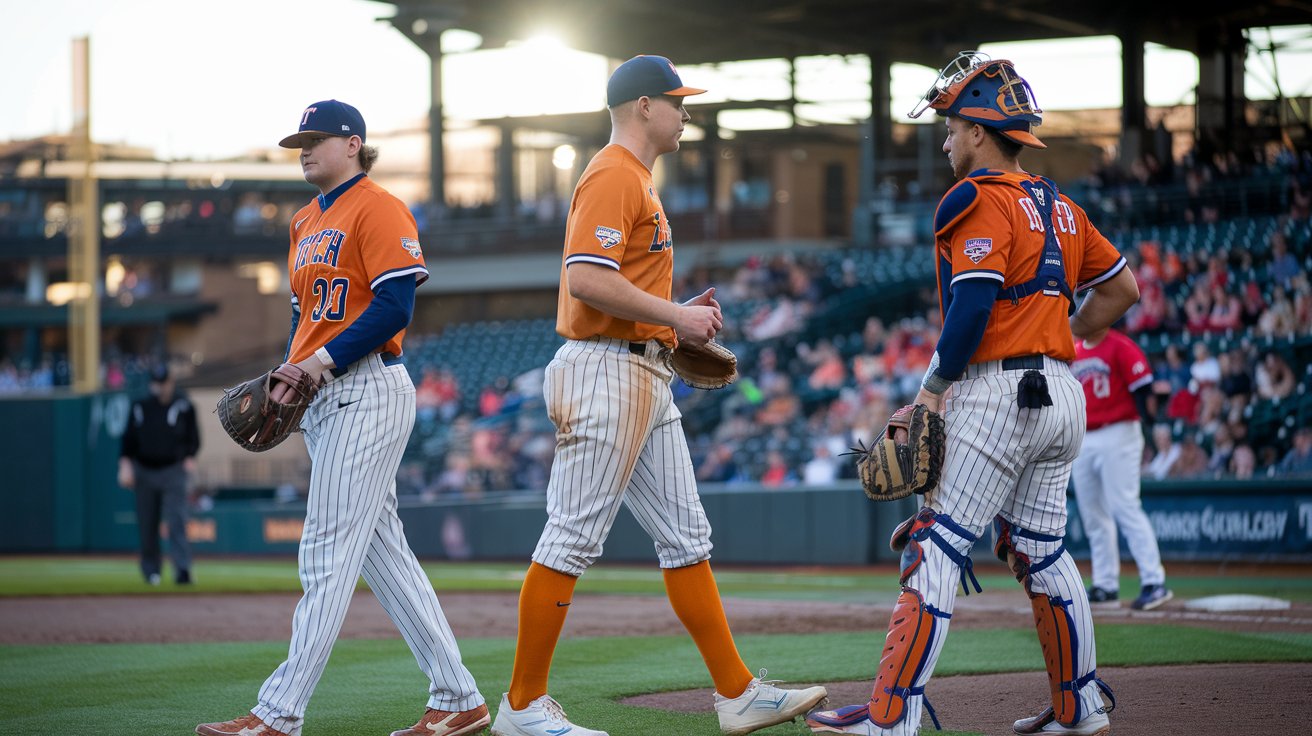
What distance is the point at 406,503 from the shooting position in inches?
791

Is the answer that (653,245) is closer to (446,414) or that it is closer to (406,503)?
(406,503)

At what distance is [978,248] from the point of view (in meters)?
4.22

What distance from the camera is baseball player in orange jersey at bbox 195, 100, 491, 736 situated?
449 centimetres

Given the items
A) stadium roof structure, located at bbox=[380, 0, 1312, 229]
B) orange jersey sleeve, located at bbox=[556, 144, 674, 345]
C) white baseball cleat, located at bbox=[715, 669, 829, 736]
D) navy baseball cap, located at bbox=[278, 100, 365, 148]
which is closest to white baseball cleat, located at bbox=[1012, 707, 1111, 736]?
white baseball cleat, located at bbox=[715, 669, 829, 736]

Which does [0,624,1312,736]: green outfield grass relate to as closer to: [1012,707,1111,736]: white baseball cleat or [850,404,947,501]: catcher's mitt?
[1012,707,1111,736]: white baseball cleat

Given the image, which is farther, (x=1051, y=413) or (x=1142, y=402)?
(x=1142, y=402)

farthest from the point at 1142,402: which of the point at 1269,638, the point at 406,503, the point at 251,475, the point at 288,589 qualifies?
the point at 251,475

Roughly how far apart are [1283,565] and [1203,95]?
45.5 ft

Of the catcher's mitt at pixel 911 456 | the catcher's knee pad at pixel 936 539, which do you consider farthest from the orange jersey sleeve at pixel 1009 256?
the catcher's knee pad at pixel 936 539

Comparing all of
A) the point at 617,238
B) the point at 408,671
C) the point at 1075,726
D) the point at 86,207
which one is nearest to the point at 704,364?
the point at 617,238

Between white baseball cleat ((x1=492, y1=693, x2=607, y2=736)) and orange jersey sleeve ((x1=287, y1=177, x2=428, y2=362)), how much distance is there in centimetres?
127

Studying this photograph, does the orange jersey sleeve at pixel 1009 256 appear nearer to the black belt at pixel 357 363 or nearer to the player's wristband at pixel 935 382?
the player's wristband at pixel 935 382

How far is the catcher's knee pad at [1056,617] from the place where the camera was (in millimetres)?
4535

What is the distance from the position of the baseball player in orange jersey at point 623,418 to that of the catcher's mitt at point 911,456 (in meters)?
0.67
